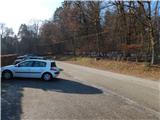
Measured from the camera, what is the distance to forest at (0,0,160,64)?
107 feet

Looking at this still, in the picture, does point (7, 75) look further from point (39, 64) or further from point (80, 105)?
point (80, 105)

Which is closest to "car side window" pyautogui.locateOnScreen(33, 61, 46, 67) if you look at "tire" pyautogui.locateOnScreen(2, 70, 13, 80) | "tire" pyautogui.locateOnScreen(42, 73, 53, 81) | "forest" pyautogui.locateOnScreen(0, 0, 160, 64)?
"tire" pyautogui.locateOnScreen(42, 73, 53, 81)

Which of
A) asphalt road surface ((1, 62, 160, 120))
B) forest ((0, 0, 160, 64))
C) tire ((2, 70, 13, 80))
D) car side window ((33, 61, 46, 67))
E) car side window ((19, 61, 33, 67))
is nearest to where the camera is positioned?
asphalt road surface ((1, 62, 160, 120))

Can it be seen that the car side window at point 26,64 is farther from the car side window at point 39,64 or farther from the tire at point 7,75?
the tire at point 7,75

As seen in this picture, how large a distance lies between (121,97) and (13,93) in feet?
15.9

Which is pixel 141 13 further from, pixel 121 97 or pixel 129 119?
pixel 129 119

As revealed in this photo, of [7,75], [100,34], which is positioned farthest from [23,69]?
[100,34]

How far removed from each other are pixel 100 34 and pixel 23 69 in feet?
111

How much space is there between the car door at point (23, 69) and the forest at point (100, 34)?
13.4m

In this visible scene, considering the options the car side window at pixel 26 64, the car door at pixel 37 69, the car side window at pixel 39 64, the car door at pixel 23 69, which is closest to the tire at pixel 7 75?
the car door at pixel 23 69

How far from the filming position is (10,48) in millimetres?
95125

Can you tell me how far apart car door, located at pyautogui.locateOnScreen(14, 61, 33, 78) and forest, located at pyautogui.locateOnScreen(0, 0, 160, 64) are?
1339cm

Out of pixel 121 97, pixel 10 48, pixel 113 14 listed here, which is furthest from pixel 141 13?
pixel 10 48

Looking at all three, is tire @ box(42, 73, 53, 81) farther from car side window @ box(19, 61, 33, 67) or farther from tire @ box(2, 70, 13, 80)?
tire @ box(2, 70, 13, 80)
